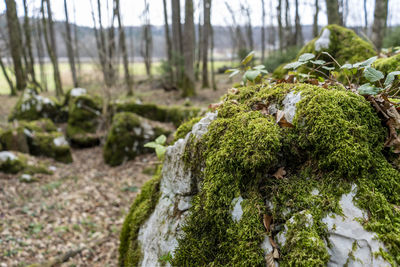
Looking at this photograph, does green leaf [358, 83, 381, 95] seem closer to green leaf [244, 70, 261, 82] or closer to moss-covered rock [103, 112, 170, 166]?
green leaf [244, 70, 261, 82]

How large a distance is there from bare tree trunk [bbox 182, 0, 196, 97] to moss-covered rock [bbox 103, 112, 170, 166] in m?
6.23

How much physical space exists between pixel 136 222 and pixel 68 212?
371cm

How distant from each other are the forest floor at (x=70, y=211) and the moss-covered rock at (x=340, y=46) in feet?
4.95

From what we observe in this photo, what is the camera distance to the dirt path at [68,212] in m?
4.33

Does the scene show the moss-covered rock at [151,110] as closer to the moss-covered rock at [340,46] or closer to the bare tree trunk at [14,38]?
the moss-covered rock at [340,46]

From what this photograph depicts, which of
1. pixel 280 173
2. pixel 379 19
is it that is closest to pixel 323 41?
pixel 280 173

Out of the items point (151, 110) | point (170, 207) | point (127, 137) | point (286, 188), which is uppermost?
point (286, 188)

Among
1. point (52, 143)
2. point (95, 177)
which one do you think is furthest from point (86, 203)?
point (52, 143)

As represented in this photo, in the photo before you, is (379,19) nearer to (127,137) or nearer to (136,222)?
(136,222)

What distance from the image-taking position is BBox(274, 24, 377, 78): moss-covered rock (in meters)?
3.34

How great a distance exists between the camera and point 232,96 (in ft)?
7.82

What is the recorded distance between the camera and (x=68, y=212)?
5590mm

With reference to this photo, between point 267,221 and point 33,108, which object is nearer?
point 267,221

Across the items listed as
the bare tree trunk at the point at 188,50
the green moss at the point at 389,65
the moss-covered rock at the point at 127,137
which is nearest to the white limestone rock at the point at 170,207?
the green moss at the point at 389,65
